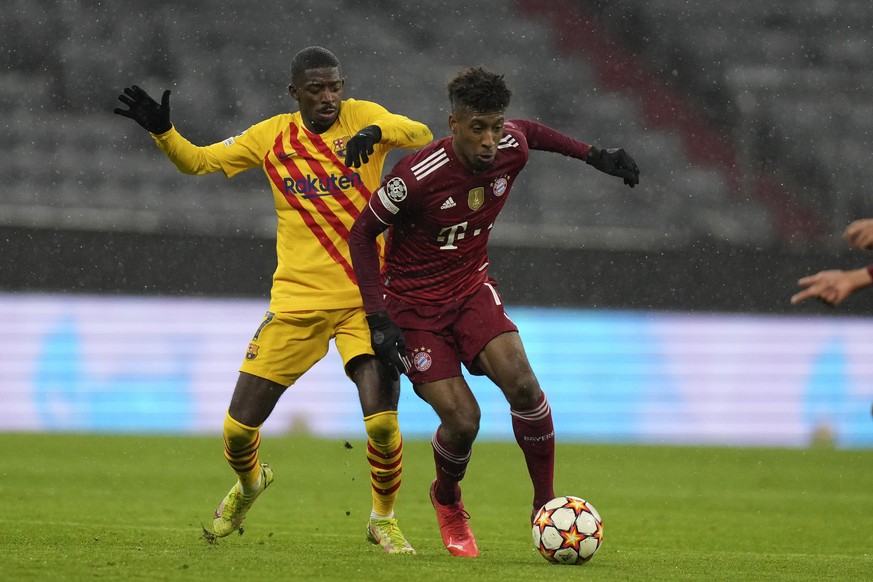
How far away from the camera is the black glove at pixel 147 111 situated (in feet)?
19.1

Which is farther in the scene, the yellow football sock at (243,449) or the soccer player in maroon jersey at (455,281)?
the yellow football sock at (243,449)

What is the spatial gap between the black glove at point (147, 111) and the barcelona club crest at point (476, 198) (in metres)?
1.35

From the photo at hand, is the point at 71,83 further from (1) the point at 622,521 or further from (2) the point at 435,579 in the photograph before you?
(2) the point at 435,579

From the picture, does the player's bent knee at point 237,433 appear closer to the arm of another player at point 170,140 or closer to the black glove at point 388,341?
the black glove at point 388,341

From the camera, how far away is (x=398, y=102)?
592 inches

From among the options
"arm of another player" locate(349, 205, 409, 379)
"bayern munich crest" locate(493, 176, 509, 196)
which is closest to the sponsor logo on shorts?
"arm of another player" locate(349, 205, 409, 379)

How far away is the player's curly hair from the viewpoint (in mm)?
5387

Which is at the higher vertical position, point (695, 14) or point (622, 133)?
point (695, 14)

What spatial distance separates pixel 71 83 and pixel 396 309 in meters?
10.0

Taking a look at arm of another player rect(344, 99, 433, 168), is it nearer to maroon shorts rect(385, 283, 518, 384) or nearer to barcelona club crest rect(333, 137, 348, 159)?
barcelona club crest rect(333, 137, 348, 159)

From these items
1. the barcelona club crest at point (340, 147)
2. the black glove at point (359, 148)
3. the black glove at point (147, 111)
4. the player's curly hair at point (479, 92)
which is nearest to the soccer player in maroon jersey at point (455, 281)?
the player's curly hair at point (479, 92)

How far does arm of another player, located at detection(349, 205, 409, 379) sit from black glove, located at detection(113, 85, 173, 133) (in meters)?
1.02

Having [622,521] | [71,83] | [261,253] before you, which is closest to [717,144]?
[261,253]

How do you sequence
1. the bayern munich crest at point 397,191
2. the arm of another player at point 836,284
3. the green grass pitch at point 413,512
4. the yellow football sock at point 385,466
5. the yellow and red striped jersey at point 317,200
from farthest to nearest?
the yellow and red striped jersey at point 317,200, the yellow football sock at point 385,466, the bayern munich crest at point 397,191, the green grass pitch at point 413,512, the arm of another player at point 836,284
